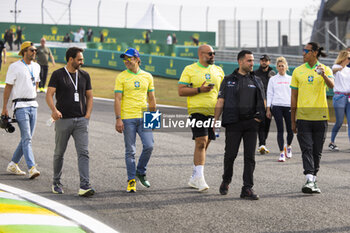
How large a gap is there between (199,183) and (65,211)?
6.32ft

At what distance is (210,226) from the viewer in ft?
20.3

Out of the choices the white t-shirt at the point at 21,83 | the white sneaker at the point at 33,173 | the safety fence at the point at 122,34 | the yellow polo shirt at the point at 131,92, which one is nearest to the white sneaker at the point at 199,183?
the yellow polo shirt at the point at 131,92

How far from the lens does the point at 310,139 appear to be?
7988mm

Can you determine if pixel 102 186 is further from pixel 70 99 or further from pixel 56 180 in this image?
pixel 70 99

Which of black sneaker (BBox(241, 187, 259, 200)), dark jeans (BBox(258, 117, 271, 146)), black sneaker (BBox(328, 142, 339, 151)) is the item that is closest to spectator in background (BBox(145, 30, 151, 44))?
black sneaker (BBox(328, 142, 339, 151))

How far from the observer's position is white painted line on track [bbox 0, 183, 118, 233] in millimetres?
6113

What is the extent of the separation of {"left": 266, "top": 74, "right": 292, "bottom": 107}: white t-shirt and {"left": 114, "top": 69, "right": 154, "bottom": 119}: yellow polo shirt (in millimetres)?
3675

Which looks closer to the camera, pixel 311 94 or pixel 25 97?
pixel 311 94

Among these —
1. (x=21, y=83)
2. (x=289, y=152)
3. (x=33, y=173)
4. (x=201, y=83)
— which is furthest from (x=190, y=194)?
(x=289, y=152)

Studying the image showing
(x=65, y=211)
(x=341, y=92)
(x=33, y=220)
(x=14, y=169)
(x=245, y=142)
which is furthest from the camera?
(x=341, y=92)

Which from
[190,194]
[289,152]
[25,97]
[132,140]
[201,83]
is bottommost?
[190,194]

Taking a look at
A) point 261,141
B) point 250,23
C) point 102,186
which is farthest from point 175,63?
point 102,186

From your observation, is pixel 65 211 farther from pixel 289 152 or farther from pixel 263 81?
pixel 263 81

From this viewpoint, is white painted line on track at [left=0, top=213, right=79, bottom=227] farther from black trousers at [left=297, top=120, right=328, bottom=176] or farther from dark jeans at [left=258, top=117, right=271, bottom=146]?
dark jeans at [left=258, top=117, right=271, bottom=146]
